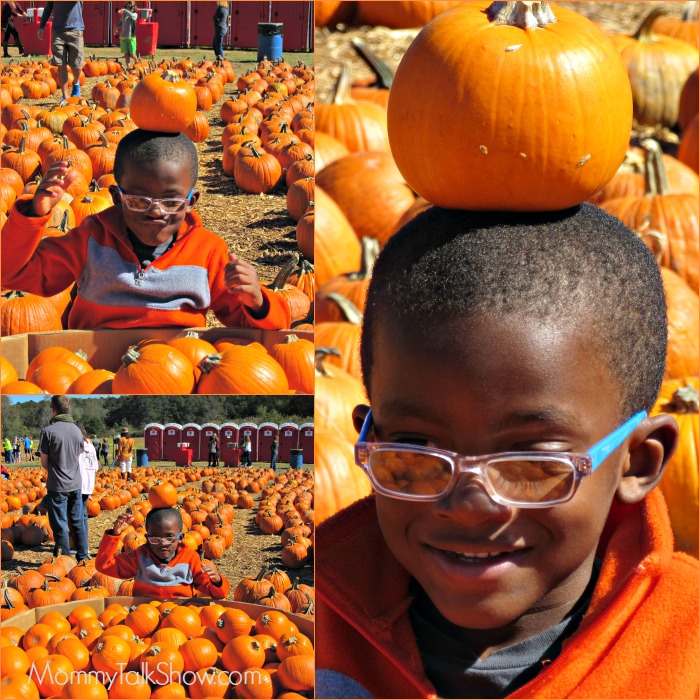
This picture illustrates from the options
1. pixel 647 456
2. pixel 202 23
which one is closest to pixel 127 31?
pixel 202 23

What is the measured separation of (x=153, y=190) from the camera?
262 centimetres

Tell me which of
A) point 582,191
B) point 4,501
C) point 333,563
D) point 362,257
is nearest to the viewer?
point 582,191

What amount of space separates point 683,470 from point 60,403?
297 centimetres

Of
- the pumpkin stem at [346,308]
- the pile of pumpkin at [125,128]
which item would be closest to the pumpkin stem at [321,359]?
the pumpkin stem at [346,308]

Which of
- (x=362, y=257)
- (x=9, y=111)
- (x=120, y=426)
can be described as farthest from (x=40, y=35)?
(x=362, y=257)

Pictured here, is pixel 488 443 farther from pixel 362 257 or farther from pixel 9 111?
pixel 362 257

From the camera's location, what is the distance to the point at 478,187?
200 centimetres

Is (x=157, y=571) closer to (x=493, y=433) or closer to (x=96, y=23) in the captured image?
(x=493, y=433)

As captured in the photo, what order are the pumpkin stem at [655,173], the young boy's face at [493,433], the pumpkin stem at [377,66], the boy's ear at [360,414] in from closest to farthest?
the young boy's face at [493,433], the boy's ear at [360,414], the pumpkin stem at [655,173], the pumpkin stem at [377,66]

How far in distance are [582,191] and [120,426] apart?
1255mm

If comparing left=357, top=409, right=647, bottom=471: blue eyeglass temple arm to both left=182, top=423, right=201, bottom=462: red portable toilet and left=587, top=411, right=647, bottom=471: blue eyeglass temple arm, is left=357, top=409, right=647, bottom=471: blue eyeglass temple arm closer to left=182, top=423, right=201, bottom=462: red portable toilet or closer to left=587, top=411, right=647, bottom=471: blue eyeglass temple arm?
left=587, top=411, right=647, bottom=471: blue eyeglass temple arm

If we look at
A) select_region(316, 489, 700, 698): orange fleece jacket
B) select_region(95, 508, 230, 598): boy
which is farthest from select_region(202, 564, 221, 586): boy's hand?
select_region(316, 489, 700, 698): orange fleece jacket

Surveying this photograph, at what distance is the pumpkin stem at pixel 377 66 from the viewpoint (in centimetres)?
800

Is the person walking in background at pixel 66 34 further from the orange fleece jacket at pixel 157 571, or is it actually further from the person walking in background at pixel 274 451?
the orange fleece jacket at pixel 157 571
